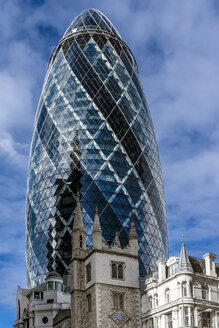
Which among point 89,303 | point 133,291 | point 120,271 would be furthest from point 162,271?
point 89,303

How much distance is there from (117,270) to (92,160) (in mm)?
26101

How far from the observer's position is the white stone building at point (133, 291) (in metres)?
37.7

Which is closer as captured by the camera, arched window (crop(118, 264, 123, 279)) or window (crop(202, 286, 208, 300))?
window (crop(202, 286, 208, 300))

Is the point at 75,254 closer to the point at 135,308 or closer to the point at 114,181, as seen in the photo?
the point at 135,308

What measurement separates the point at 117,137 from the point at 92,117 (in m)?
4.15

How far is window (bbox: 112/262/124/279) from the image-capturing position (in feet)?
142

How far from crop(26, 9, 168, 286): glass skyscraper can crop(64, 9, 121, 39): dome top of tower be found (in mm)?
3498

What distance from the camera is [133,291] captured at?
43.6m

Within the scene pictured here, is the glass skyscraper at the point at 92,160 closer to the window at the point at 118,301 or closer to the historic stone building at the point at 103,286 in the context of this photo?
the historic stone building at the point at 103,286

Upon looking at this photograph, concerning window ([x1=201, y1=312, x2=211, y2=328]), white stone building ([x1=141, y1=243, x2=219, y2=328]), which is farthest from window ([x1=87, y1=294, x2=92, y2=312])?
window ([x1=201, y1=312, x2=211, y2=328])

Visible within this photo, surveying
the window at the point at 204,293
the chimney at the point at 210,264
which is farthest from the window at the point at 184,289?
the chimney at the point at 210,264

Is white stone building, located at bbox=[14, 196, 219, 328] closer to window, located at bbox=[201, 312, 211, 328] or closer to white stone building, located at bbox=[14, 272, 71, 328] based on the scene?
window, located at bbox=[201, 312, 211, 328]

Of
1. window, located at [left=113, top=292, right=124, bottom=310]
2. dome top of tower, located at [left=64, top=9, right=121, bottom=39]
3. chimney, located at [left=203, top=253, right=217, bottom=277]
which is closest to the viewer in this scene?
chimney, located at [left=203, top=253, right=217, bottom=277]

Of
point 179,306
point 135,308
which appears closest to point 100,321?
point 135,308
